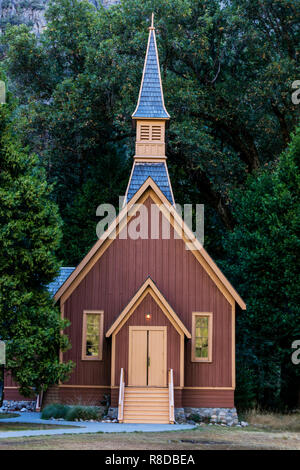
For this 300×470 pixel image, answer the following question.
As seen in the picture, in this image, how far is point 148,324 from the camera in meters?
23.2

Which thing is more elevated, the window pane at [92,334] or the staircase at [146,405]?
the window pane at [92,334]

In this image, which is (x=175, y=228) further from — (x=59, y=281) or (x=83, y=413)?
(x=83, y=413)

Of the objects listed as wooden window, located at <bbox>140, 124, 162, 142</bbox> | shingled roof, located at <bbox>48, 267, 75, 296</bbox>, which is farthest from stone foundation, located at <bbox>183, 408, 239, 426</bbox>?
wooden window, located at <bbox>140, 124, 162, 142</bbox>

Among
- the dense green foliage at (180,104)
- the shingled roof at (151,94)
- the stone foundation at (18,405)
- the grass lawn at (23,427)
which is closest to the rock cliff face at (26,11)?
the dense green foliage at (180,104)

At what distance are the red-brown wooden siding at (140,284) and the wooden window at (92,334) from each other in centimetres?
18

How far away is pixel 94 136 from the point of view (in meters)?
36.5

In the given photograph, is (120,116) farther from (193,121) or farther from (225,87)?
(225,87)

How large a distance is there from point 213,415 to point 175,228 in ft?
22.0

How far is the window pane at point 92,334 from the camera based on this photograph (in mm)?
24219

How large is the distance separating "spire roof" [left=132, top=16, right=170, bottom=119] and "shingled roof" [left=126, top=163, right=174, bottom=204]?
216 centimetres

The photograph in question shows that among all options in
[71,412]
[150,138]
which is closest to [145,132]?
[150,138]

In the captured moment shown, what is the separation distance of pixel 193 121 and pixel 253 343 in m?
11.7

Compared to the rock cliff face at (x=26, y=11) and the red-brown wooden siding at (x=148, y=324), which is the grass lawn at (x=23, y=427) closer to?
the red-brown wooden siding at (x=148, y=324)

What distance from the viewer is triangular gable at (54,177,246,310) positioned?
78.9 feet
